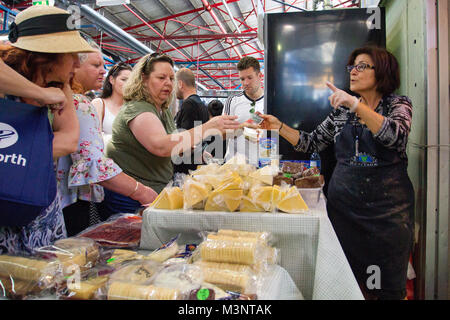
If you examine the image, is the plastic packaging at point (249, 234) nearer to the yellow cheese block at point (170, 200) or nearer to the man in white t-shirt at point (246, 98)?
the yellow cheese block at point (170, 200)

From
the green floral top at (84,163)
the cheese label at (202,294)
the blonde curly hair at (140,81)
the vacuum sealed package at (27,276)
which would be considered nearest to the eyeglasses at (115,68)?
the blonde curly hair at (140,81)

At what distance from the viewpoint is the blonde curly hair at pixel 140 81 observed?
6.54 feet

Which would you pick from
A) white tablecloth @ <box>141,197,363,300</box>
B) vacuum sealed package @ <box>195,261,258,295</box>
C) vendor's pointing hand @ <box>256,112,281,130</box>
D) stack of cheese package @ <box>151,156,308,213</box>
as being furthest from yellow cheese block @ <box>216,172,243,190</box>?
vendor's pointing hand @ <box>256,112,281,130</box>

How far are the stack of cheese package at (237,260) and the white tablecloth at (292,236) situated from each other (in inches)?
3.5

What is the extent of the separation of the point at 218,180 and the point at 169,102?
41.8 inches

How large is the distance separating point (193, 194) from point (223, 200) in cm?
13

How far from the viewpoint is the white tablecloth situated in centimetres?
99

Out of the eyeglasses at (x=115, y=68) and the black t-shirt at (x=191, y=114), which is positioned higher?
the eyeglasses at (x=115, y=68)

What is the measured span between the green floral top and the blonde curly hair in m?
0.42

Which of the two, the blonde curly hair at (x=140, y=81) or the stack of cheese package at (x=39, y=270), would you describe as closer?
the stack of cheese package at (x=39, y=270)

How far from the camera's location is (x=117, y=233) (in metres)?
1.37

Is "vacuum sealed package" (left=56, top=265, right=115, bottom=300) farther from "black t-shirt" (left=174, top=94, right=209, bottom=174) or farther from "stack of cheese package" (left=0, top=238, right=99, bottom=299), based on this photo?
"black t-shirt" (left=174, top=94, right=209, bottom=174)

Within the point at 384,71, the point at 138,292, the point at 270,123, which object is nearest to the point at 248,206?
the point at 138,292
